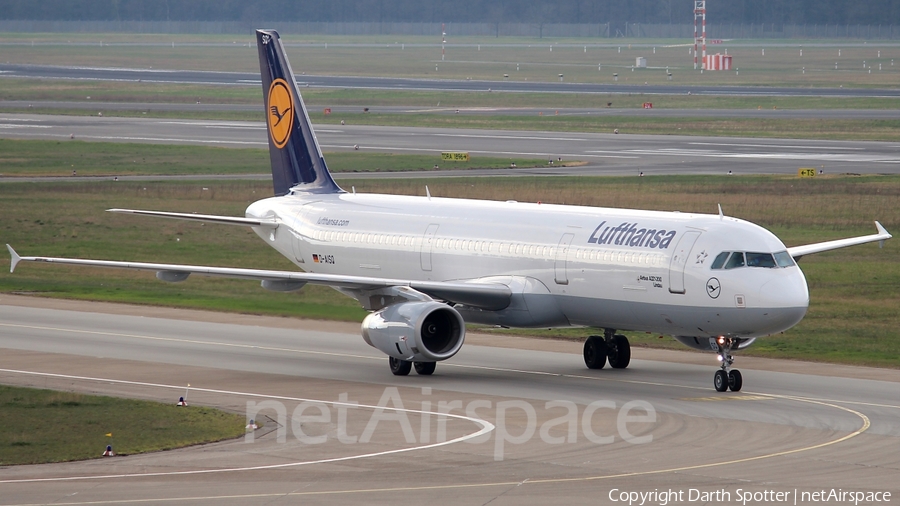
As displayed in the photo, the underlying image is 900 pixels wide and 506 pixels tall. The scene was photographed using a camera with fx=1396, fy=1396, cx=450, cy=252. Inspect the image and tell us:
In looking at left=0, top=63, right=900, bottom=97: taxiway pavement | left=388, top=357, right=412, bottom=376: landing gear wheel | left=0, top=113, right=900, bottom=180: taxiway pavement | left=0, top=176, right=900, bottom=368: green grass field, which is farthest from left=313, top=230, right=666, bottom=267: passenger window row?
left=0, top=63, right=900, bottom=97: taxiway pavement

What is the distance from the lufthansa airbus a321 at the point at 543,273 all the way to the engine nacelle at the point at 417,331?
4 cm

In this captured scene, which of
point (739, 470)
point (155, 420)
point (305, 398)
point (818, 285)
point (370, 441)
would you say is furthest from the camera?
point (818, 285)

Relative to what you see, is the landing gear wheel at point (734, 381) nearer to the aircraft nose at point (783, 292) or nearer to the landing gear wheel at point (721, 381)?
the landing gear wheel at point (721, 381)

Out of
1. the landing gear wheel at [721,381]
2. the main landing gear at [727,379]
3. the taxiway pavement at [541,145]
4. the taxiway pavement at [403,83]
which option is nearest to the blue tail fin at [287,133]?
the main landing gear at [727,379]

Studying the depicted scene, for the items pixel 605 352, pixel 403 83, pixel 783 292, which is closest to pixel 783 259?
pixel 783 292

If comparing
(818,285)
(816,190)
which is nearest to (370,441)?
(818,285)

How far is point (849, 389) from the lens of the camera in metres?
33.4

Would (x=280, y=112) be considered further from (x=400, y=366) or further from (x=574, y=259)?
(x=574, y=259)

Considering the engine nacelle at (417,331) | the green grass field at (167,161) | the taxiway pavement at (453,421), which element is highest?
the green grass field at (167,161)

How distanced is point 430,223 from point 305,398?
28.1ft

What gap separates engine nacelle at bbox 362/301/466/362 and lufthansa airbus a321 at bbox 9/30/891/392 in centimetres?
4

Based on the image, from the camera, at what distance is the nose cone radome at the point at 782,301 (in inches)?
1238

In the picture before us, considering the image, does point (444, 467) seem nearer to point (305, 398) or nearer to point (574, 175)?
point (305, 398)

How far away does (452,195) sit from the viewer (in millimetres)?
73562
